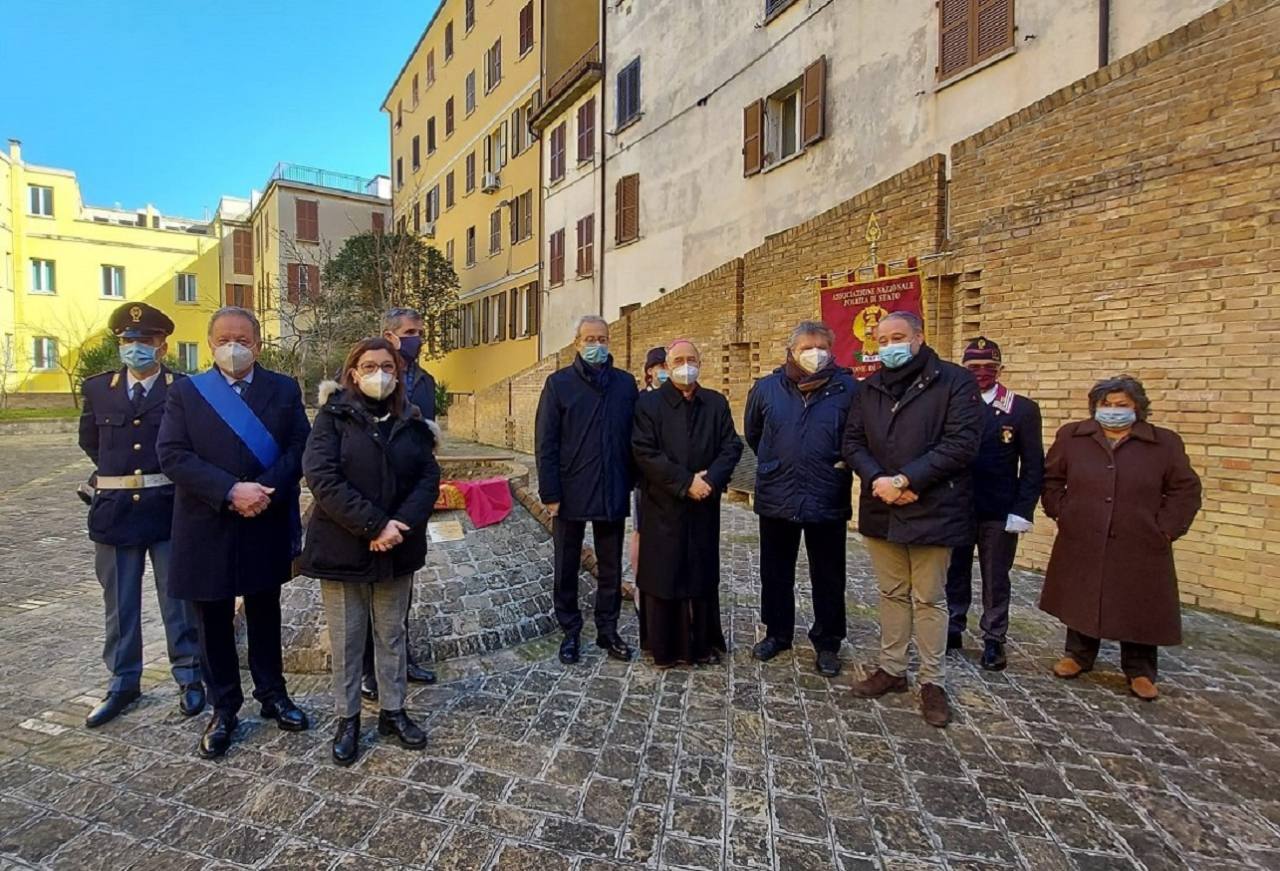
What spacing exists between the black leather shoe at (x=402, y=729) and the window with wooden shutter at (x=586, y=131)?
1861 cm

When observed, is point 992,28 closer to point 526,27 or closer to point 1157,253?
point 1157,253

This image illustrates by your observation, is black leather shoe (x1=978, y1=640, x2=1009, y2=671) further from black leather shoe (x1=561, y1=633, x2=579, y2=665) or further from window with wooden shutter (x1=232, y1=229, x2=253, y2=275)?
window with wooden shutter (x1=232, y1=229, x2=253, y2=275)

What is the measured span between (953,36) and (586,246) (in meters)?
12.0

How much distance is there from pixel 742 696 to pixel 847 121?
413 inches

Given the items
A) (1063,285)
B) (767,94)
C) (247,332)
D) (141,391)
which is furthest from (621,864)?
(767,94)

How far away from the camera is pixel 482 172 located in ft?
89.5

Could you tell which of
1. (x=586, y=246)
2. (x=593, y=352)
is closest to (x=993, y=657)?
(x=593, y=352)

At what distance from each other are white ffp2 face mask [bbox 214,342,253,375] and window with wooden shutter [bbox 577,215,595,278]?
55.2 ft

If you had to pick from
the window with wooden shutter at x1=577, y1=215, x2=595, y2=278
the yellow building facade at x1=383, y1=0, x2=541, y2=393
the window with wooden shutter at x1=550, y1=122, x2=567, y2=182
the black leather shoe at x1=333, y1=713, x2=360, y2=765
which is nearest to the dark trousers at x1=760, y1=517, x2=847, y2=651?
the black leather shoe at x1=333, y1=713, x2=360, y2=765

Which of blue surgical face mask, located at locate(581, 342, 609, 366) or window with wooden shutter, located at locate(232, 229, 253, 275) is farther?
window with wooden shutter, located at locate(232, 229, 253, 275)

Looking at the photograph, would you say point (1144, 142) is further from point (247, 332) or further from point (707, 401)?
point (247, 332)

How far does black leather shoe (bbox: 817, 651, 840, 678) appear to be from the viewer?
427cm

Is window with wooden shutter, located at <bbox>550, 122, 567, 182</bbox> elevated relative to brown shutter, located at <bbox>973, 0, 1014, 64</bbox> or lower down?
elevated

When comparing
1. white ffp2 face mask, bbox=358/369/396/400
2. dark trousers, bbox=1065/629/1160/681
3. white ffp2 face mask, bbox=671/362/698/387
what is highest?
white ffp2 face mask, bbox=671/362/698/387
